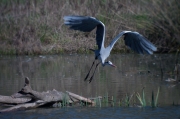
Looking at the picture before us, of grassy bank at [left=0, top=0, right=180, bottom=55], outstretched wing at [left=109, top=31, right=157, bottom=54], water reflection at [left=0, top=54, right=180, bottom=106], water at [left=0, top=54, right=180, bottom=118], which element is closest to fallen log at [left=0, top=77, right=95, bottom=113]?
water at [left=0, top=54, right=180, bottom=118]

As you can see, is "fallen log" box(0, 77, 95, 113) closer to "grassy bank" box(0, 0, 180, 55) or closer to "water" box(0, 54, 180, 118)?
"water" box(0, 54, 180, 118)

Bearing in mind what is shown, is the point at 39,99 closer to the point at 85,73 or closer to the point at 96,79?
the point at 96,79

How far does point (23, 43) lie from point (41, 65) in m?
2.38

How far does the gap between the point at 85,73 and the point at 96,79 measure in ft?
3.56

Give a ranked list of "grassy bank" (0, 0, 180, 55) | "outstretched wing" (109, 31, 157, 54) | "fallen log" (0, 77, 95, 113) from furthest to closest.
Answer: "grassy bank" (0, 0, 180, 55), "outstretched wing" (109, 31, 157, 54), "fallen log" (0, 77, 95, 113)

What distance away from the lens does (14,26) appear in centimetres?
1705

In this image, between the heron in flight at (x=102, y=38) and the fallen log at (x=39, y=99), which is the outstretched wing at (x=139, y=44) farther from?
the fallen log at (x=39, y=99)

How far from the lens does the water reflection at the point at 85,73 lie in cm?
991

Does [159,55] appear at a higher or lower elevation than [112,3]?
lower

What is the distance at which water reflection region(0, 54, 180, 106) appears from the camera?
9.91m

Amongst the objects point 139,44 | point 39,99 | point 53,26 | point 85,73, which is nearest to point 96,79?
point 85,73

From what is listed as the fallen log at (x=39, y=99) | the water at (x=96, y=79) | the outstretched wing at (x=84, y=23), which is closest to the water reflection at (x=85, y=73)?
the water at (x=96, y=79)

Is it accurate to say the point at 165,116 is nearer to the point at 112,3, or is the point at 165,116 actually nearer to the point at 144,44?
the point at 144,44

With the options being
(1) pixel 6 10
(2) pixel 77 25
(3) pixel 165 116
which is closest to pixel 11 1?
(1) pixel 6 10
